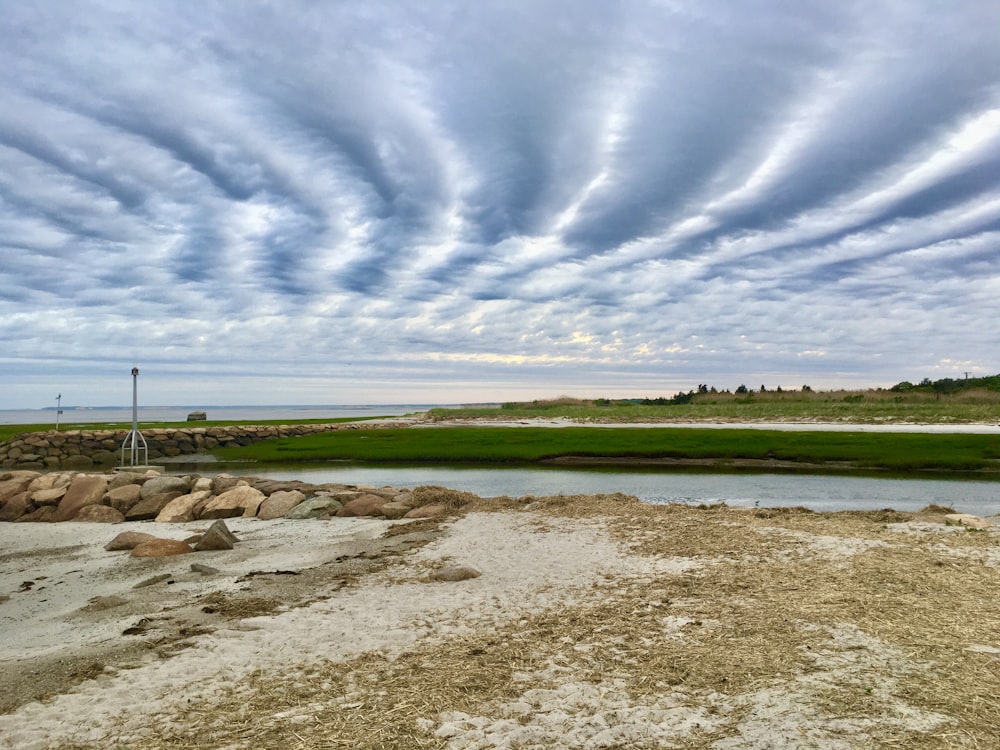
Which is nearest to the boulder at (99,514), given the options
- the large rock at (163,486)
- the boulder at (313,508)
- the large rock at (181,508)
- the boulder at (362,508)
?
the large rock at (163,486)

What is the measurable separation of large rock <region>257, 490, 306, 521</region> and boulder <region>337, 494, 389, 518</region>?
4.95 ft

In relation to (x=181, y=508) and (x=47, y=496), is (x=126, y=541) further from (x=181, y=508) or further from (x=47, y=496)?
(x=47, y=496)

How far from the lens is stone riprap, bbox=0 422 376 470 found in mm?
38875

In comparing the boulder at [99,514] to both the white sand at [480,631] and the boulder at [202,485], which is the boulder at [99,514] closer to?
the boulder at [202,485]

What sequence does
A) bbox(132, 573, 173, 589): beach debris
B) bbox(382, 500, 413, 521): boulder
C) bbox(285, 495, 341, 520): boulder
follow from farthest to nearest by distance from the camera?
bbox(285, 495, 341, 520): boulder
bbox(382, 500, 413, 521): boulder
bbox(132, 573, 173, 589): beach debris

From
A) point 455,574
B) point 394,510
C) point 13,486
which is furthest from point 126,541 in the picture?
point 13,486

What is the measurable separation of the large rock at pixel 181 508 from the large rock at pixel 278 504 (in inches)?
66.6

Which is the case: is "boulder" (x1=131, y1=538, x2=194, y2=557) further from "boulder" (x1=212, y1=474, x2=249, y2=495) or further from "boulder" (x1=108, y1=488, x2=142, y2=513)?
"boulder" (x1=108, y1=488, x2=142, y2=513)

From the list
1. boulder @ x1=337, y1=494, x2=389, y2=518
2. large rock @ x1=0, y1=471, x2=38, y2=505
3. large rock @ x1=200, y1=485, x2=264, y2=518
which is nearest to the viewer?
boulder @ x1=337, y1=494, x2=389, y2=518

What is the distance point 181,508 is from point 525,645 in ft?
42.0

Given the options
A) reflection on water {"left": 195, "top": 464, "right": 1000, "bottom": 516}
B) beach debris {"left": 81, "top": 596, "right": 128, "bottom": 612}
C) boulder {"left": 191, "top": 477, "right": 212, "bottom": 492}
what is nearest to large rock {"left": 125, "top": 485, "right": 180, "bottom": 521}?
boulder {"left": 191, "top": 477, "right": 212, "bottom": 492}

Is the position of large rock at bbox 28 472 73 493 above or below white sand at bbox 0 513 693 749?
above

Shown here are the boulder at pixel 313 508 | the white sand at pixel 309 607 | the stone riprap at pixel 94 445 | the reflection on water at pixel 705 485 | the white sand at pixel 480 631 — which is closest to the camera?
the white sand at pixel 480 631

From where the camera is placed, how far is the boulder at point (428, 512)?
582 inches
